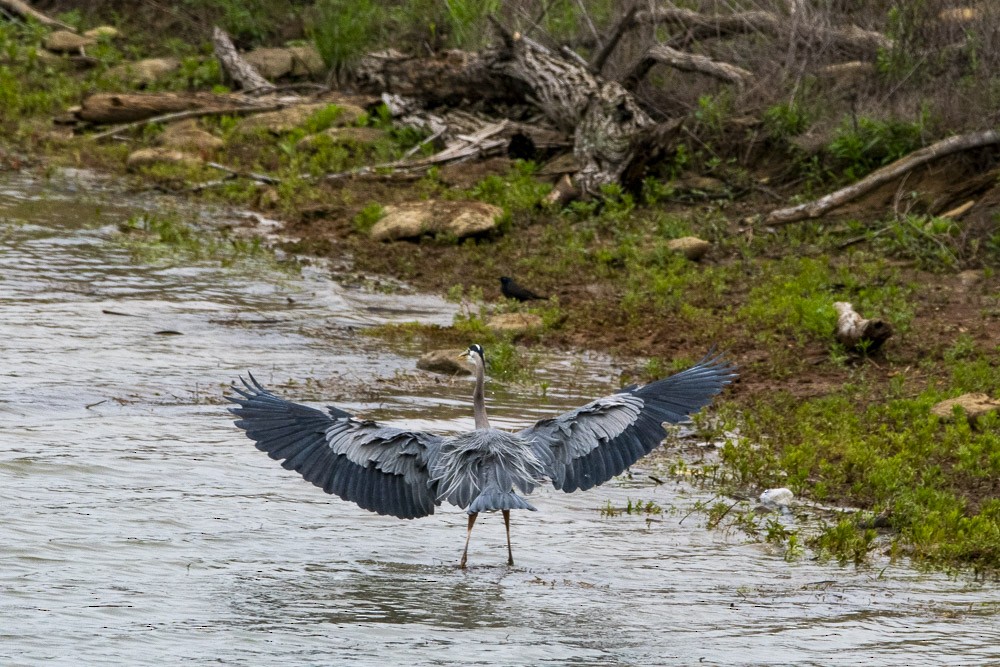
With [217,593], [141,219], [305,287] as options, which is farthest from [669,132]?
[217,593]

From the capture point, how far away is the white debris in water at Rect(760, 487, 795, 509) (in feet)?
26.5

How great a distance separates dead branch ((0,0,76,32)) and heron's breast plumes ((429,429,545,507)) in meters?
19.4

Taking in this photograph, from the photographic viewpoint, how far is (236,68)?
69.8 feet

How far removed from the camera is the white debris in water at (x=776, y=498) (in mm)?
8078

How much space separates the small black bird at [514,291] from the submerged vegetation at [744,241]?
7.2 inches

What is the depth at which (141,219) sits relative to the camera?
1562cm

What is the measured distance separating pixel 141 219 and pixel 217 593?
33.1 feet

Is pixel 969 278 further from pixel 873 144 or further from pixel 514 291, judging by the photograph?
pixel 514 291

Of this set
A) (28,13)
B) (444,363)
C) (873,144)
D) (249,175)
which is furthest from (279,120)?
(444,363)

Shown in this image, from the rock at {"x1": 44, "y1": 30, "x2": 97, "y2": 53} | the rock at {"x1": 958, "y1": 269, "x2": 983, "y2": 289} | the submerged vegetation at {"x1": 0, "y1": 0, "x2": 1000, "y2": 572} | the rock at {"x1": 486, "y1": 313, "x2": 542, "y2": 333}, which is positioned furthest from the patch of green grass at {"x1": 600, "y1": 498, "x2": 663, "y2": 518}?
the rock at {"x1": 44, "y1": 30, "x2": 97, "y2": 53}

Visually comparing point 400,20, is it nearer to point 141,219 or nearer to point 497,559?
point 141,219

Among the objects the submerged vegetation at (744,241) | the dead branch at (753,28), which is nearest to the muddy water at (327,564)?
the submerged vegetation at (744,241)

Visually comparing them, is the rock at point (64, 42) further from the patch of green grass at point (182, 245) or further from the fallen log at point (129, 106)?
the patch of green grass at point (182, 245)

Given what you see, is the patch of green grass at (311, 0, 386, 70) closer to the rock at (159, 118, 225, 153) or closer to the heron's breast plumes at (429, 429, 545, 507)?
the rock at (159, 118, 225, 153)
